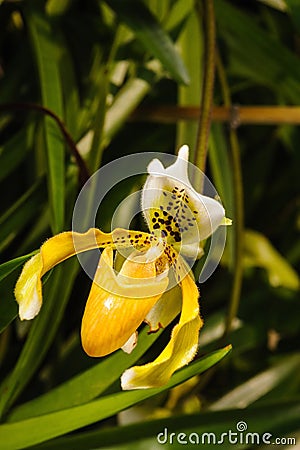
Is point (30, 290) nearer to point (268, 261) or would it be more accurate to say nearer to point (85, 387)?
point (85, 387)

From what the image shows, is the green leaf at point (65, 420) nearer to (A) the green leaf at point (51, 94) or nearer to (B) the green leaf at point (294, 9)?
(A) the green leaf at point (51, 94)

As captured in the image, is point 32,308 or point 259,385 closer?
point 32,308

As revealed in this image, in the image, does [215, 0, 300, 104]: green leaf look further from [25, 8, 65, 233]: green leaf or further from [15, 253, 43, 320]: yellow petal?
[15, 253, 43, 320]: yellow petal

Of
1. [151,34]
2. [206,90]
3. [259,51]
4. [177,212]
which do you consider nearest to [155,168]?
[177,212]

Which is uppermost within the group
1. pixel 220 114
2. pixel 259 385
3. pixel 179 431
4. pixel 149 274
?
pixel 149 274

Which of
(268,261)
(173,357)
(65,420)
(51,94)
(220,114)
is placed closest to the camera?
(173,357)

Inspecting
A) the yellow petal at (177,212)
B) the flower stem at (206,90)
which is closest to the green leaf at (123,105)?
the flower stem at (206,90)
